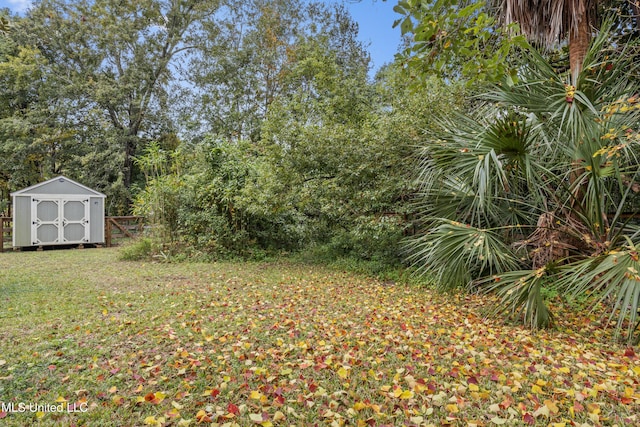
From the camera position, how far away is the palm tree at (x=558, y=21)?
3.72 m

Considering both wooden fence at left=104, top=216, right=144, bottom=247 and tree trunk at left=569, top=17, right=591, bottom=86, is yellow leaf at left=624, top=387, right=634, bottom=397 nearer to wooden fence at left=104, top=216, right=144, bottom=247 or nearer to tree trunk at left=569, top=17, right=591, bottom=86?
tree trunk at left=569, top=17, right=591, bottom=86

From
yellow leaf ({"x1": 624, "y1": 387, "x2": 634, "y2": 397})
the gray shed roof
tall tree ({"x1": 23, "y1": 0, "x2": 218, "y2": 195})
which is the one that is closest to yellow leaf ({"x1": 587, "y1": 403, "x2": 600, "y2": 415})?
yellow leaf ({"x1": 624, "y1": 387, "x2": 634, "y2": 397})

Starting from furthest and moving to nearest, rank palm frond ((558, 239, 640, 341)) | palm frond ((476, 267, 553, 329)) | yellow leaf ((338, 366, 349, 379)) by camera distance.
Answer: palm frond ((476, 267, 553, 329)) < palm frond ((558, 239, 640, 341)) < yellow leaf ((338, 366, 349, 379))

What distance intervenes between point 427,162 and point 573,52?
191 centimetres

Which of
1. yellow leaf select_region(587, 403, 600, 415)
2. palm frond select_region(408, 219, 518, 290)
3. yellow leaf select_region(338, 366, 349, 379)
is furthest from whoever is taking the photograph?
palm frond select_region(408, 219, 518, 290)

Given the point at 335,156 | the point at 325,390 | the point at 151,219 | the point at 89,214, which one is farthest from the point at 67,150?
the point at 325,390

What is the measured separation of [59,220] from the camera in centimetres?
995

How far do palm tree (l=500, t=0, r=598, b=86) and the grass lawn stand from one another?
273 centimetres

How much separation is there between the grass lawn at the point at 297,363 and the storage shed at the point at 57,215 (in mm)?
6045

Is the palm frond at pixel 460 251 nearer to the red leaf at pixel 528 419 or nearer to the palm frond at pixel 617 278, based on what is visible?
the palm frond at pixel 617 278

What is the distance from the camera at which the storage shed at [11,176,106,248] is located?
9.41 metres

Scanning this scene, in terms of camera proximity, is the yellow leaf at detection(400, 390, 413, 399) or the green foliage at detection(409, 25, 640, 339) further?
the green foliage at detection(409, 25, 640, 339)

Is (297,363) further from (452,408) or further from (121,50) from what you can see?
(121,50)

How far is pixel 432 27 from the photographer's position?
206 cm
